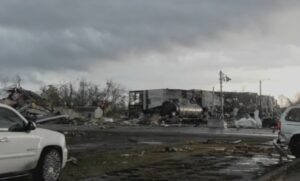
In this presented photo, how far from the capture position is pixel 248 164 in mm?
16547

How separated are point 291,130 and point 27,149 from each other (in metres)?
11.0

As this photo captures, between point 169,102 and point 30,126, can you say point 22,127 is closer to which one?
point 30,126

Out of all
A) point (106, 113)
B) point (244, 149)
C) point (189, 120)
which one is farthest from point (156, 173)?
point (106, 113)

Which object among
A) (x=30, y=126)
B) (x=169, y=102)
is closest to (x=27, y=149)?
(x=30, y=126)

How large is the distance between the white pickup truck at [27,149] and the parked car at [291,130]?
965 cm

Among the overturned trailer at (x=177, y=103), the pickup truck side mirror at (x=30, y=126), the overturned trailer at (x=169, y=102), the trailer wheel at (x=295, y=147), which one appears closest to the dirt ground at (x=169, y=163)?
the trailer wheel at (x=295, y=147)

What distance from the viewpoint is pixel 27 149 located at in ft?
36.0

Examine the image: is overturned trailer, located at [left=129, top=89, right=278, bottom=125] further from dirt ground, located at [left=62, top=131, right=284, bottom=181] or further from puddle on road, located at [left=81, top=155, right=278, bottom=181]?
puddle on road, located at [left=81, top=155, right=278, bottom=181]

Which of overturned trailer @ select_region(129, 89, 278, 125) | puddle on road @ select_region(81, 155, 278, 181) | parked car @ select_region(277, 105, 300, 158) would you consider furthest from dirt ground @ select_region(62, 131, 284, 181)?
overturned trailer @ select_region(129, 89, 278, 125)

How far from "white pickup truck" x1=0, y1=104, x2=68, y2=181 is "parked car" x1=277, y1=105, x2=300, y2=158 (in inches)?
380

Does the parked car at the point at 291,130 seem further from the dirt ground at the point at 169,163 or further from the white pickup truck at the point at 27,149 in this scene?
the white pickup truck at the point at 27,149

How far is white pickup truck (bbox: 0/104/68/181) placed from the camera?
10.5 metres

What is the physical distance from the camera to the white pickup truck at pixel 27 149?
1047 centimetres

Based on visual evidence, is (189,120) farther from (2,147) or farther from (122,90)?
(122,90)
